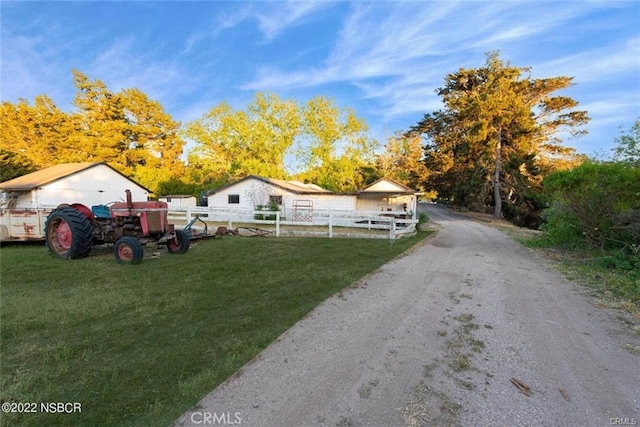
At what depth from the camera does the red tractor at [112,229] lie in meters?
7.11

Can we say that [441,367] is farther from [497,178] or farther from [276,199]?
[497,178]

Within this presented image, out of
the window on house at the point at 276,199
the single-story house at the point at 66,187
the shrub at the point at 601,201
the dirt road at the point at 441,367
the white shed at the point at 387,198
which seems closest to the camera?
the dirt road at the point at 441,367

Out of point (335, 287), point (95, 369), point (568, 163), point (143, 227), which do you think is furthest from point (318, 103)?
point (95, 369)

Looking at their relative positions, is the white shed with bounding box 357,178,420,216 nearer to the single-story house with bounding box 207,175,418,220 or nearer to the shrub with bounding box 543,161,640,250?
the single-story house with bounding box 207,175,418,220

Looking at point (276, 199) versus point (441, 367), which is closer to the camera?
point (441, 367)

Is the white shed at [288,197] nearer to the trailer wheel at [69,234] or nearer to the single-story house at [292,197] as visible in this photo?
the single-story house at [292,197]

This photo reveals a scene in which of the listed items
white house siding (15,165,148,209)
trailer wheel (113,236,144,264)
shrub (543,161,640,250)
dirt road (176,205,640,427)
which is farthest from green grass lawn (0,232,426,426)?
white house siding (15,165,148,209)

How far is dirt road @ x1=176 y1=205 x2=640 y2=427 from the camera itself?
7.48 feet

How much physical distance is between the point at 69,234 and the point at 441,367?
335 inches

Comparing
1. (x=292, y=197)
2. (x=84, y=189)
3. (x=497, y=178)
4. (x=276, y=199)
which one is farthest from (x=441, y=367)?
(x=497, y=178)

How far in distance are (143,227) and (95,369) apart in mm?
5681

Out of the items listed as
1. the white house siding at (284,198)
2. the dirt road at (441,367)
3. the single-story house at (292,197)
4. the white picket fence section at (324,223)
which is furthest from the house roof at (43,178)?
the dirt road at (441,367)

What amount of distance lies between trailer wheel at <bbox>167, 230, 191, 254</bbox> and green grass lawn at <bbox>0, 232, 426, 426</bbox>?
0.77 meters

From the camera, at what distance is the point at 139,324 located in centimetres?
368
